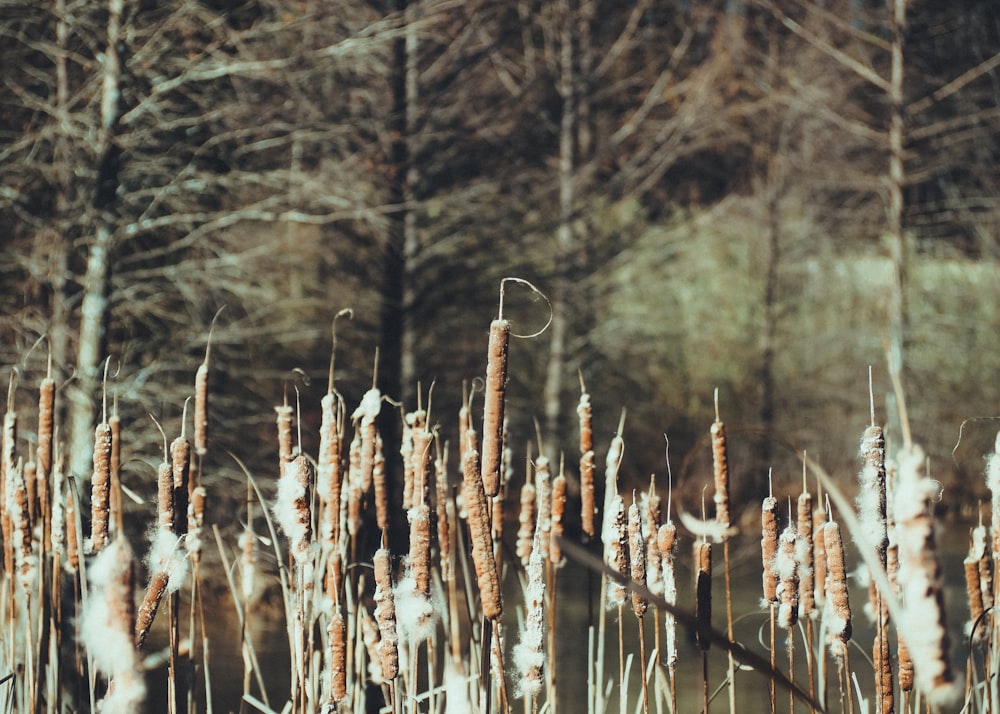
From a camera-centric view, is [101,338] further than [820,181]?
No

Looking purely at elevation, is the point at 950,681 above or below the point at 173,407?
below

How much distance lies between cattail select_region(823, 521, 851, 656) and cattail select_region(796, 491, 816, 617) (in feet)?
0.19

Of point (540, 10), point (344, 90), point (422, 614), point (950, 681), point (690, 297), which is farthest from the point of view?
point (690, 297)

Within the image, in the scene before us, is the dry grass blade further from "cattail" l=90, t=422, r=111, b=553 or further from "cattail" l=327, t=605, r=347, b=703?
"cattail" l=90, t=422, r=111, b=553

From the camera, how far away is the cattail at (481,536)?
3.96 ft

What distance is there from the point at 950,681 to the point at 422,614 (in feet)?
2.55

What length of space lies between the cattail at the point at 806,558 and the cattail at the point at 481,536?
0.61 metres

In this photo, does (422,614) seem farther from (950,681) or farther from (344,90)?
(344,90)

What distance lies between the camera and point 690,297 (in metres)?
8.77

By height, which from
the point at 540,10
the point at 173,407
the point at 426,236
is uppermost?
the point at 540,10

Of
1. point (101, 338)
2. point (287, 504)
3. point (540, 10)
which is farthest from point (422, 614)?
point (540, 10)

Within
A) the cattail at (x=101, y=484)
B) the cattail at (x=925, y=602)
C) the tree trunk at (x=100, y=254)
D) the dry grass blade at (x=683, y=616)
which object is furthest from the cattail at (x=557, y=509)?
the tree trunk at (x=100, y=254)

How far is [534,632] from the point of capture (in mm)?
1449

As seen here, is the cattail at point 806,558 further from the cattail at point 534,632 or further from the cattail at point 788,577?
the cattail at point 534,632
